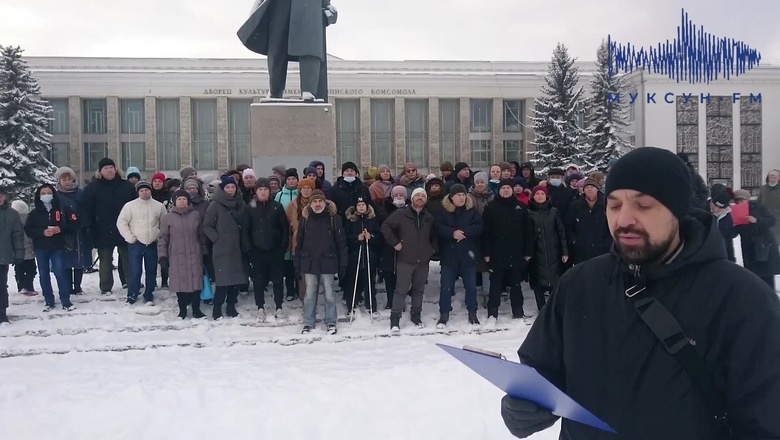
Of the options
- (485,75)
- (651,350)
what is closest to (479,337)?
(651,350)

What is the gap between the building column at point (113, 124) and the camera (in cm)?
4300

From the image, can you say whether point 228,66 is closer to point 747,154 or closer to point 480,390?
point 747,154

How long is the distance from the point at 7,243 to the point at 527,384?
847 cm

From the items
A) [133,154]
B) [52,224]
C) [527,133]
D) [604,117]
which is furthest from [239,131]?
[52,224]

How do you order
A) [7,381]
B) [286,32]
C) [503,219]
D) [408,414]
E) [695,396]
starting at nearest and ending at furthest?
1. [695,396]
2. [408,414]
3. [7,381]
4. [503,219]
5. [286,32]

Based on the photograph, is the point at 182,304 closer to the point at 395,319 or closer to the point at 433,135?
the point at 395,319

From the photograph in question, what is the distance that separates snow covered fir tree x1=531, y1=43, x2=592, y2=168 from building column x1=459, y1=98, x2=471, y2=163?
9700mm

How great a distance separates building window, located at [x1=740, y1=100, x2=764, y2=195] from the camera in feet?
142

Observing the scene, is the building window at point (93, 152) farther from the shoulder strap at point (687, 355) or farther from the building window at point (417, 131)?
the shoulder strap at point (687, 355)

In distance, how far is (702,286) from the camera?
5.33ft

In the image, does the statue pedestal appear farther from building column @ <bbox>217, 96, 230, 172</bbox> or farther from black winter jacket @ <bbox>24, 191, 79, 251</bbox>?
building column @ <bbox>217, 96, 230, 172</bbox>

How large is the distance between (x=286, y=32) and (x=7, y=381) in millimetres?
6965

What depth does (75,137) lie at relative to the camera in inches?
1699

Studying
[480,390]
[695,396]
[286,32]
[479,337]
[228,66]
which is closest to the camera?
[695,396]
